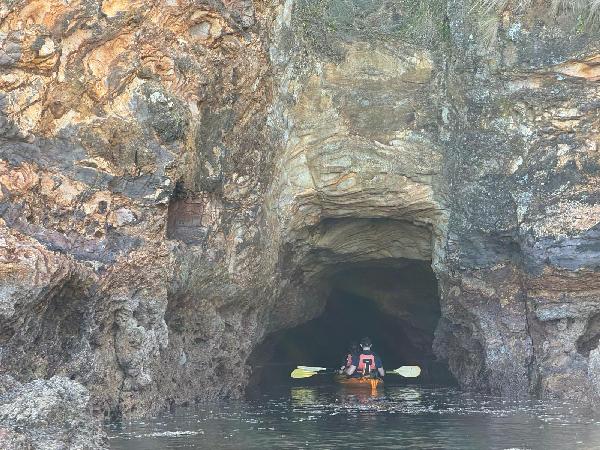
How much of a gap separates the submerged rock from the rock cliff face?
296 cm

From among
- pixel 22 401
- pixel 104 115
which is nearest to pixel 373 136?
pixel 104 115

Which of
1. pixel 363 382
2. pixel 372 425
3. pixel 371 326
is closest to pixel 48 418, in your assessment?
pixel 372 425

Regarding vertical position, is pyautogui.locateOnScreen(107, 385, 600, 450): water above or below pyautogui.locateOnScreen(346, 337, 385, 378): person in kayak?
below

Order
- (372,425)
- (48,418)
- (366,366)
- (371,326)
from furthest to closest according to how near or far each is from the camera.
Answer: (371,326) < (366,366) < (372,425) < (48,418)

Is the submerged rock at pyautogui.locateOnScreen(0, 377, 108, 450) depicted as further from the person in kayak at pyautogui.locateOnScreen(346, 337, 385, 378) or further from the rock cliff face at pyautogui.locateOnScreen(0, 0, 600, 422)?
the person in kayak at pyautogui.locateOnScreen(346, 337, 385, 378)

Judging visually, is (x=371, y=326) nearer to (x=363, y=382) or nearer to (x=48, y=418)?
(x=363, y=382)

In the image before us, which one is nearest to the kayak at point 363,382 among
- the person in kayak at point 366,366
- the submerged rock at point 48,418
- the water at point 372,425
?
the person in kayak at point 366,366

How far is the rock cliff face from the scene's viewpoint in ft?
57.6

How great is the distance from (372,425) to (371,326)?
44.9ft

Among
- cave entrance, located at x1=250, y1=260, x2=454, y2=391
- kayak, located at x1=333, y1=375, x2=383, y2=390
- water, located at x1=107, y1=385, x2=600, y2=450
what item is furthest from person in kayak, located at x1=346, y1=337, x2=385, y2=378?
water, located at x1=107, y1=385, x2=600, y2=450

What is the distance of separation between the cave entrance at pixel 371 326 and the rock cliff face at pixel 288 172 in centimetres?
319

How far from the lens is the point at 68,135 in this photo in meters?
17.6

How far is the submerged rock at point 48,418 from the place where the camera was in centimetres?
1285

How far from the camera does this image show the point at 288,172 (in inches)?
878
